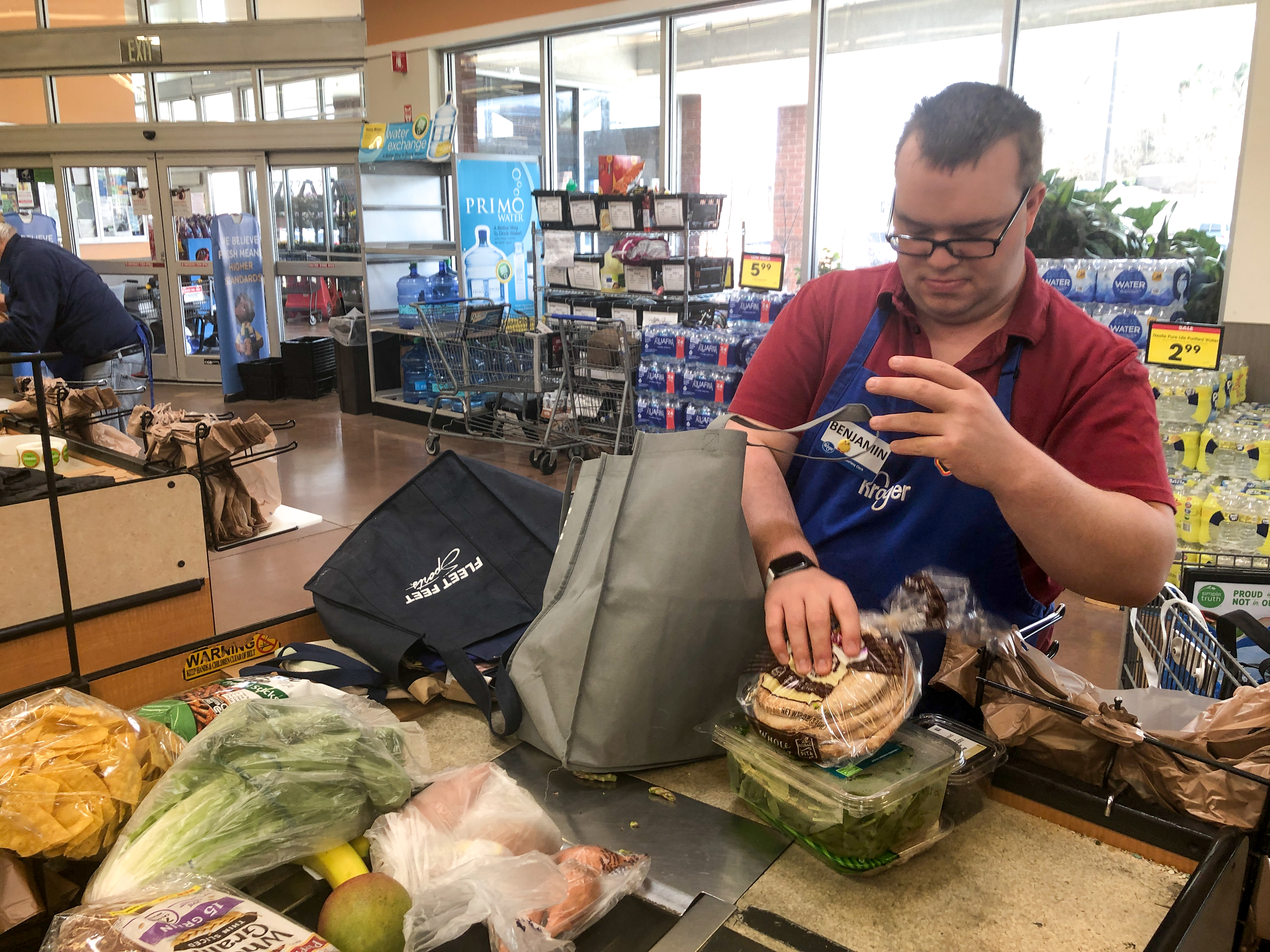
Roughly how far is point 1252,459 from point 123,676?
4187mm

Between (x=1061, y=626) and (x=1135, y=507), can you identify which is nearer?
(x=1135, y=507)

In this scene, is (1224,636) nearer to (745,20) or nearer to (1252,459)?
(1252,459)

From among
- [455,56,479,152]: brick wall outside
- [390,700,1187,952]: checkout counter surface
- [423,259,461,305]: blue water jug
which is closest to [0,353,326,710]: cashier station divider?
[390,700,1187,952]: checkout counter surface

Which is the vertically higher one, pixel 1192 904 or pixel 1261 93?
pixel 1261 93

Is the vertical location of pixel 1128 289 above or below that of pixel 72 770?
above

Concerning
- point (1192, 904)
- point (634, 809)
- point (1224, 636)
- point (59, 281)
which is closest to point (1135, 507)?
point (1192, 904)

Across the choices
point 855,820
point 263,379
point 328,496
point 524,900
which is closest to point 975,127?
point 855,820

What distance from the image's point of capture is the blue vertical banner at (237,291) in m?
9.20

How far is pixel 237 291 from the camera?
9391 millimetres

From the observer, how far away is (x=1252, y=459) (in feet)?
12.8

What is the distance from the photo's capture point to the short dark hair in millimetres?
1223

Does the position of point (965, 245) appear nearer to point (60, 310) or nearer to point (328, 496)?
point (60, 310)

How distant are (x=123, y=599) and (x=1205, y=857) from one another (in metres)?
1.94

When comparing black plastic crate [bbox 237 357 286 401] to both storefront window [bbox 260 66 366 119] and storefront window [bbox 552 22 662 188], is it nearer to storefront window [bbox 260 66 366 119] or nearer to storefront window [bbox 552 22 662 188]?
storefront window [bbox 260 66 366 119]
